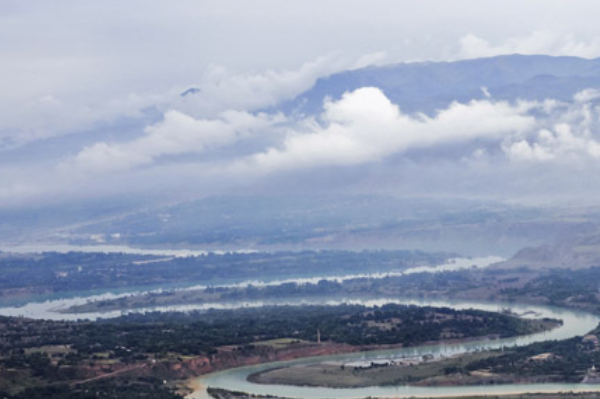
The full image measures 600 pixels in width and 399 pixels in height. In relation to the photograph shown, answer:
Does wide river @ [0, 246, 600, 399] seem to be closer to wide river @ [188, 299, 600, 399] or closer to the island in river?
wide river @ [188, 299, 600, 399]


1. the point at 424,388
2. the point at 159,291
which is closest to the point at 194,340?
the point at 424,388

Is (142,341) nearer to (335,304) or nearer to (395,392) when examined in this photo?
(395,392)

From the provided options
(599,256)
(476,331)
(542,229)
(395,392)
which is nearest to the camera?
(395,392)

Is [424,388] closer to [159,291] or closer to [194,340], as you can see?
[194,340]

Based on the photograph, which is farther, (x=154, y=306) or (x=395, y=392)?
(x=154, y=306)

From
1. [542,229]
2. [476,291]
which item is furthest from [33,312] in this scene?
[542,229]

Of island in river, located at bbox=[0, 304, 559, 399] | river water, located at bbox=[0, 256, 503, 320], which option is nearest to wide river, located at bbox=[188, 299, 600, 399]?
island in river, located at bbox=[0, 304, 559, 399]

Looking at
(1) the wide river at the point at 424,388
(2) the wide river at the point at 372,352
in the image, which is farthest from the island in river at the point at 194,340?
(2) the wide river at the point at 372,352

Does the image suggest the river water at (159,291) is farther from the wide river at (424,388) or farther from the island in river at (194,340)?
the wide river at (424,388)

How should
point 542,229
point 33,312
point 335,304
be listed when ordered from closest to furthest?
point 335,304 → point 33,312 → point 542,229

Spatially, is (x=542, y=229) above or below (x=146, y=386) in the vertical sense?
above
